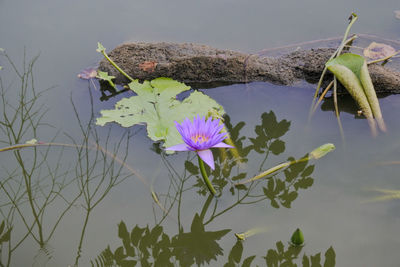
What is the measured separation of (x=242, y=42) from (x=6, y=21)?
1.57 meters

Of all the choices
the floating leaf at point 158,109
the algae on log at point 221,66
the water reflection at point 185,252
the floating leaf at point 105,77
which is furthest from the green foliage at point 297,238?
the floating leaf at point 105,77

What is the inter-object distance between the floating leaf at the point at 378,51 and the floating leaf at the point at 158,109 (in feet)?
3.15

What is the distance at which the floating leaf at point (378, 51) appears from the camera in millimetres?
2402

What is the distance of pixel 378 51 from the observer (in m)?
2.42

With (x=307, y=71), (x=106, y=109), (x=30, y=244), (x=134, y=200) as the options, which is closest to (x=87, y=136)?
(x=106, y=109)

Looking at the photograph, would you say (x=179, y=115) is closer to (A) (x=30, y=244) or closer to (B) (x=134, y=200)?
(B) (x=134, y=200)

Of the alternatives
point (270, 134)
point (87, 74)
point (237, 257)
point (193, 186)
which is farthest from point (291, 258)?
point (87, 74)

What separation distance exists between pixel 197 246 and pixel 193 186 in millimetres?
286

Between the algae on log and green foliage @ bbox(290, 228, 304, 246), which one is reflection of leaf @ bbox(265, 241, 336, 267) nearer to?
green foliage @ bbox(290, 228, 304, 246)

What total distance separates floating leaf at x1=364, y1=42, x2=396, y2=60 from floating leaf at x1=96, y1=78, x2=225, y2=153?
0.96 metres

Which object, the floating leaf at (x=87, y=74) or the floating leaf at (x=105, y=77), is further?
the floating leaf at (x=87, y=74)

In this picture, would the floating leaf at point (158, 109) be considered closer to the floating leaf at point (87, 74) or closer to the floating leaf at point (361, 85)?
the floating leaf at point (87, 74)

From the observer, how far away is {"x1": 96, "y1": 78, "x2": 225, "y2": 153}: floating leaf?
200 cm

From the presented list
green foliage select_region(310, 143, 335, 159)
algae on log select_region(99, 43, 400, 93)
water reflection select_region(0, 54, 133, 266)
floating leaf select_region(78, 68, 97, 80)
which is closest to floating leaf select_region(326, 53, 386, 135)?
algae on log select_region(99, 43, 400, 93)
